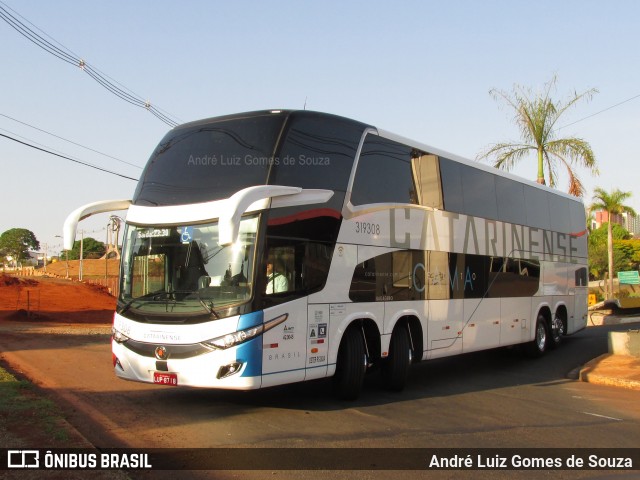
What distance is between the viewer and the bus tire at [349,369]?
31.4 ft

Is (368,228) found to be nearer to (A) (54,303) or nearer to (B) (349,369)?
(B) (349,369)

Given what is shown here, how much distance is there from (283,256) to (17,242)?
453 ft

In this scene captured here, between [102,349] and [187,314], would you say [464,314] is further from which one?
[102,349]

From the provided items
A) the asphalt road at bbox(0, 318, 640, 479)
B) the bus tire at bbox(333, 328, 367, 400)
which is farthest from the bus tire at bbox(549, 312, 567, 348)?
the bus tire at bbox(333, 328, 367, 400)

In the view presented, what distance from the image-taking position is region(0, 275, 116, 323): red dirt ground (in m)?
29.1

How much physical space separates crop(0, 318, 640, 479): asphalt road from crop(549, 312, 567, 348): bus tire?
399cm

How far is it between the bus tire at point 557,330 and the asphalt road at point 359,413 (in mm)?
3994

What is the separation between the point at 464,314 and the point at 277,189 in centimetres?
613

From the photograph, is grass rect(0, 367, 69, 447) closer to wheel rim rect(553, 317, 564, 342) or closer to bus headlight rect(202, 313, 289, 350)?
bus headlight rect(202, 313, 289, 350)

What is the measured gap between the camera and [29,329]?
2245 centimetres

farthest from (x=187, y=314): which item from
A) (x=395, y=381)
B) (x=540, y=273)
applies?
(x=540, y=273)

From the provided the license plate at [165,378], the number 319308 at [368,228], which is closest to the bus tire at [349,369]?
the number 319308 at [368,228]

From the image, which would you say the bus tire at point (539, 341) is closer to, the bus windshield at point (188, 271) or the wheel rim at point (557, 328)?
the wheel rim at point (557, 328)

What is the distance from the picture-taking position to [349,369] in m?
9.59
